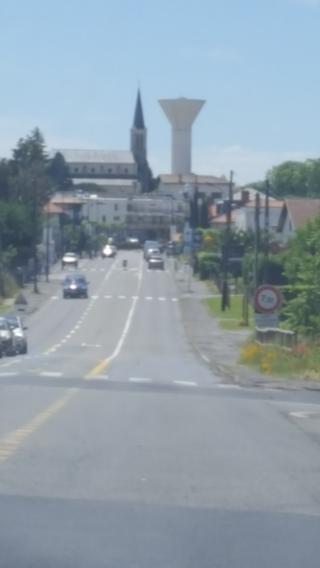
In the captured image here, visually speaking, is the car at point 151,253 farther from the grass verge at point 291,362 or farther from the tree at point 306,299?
the grass verge at point 291,362

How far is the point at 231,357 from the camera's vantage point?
164ft

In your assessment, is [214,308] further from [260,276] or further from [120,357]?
[120,357]

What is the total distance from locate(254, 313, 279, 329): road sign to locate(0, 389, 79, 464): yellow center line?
1993 cm

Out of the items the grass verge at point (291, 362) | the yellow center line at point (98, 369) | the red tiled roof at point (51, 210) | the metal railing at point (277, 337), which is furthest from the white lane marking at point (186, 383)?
the red tiled roof at point (51, 210)

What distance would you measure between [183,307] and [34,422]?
→ 73.0 metres

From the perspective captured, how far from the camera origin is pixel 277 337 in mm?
45031

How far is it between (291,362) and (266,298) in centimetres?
378

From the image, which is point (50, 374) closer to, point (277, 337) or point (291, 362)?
point (291, 362)

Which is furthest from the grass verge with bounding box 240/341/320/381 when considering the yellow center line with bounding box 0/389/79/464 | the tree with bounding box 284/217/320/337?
the yellow center line with bounding box 0/389/79/464

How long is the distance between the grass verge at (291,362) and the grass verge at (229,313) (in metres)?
34.3

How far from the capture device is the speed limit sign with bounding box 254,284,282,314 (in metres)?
40.4

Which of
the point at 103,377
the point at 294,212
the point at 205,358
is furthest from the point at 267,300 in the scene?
the point at 294,212

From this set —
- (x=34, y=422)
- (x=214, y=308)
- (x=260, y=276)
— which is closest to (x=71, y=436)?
(x=34, y=422)

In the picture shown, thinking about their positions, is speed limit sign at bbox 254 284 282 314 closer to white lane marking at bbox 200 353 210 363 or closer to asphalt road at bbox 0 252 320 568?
white lane marking at bbox 200 353 210 363
